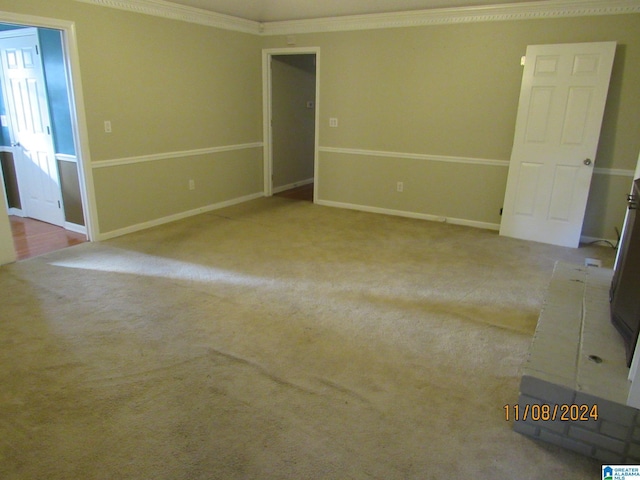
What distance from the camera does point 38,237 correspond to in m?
4.69

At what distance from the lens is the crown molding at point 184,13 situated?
4.39 meters

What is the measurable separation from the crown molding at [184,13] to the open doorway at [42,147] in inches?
29.0

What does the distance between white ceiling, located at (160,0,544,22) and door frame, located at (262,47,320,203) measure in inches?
17.8

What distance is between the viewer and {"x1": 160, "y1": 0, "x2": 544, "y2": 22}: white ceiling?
192 inches

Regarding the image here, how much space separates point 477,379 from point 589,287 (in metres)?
1.10

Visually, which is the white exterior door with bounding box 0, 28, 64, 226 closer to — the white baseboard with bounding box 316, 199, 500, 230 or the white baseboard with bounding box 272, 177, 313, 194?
the white baseboard with bounding box 272, 177, 313, 194

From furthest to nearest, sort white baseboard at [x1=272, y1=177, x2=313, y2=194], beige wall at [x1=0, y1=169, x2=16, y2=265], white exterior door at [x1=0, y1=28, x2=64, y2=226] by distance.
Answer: white baseboard at [x1=272, y1=177, x2=313, y2=194] → white exterior door at [x1=0, y1=28, x2=64, y2=226] → beige wall at [x1=0, y1=169, x2=16, y2=265]

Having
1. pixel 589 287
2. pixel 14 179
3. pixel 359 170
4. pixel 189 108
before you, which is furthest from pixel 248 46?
pixel 589 287

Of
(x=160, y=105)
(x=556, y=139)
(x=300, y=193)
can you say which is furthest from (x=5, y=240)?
(x=556, y=139)

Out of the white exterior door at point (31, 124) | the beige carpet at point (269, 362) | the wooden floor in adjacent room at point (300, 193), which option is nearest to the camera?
the beige carpet at point (269, 362)

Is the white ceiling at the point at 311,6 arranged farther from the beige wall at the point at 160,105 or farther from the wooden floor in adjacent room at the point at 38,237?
the wooden floor in adjacent room at the point at 38,237

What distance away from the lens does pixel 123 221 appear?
4832 millimetres
